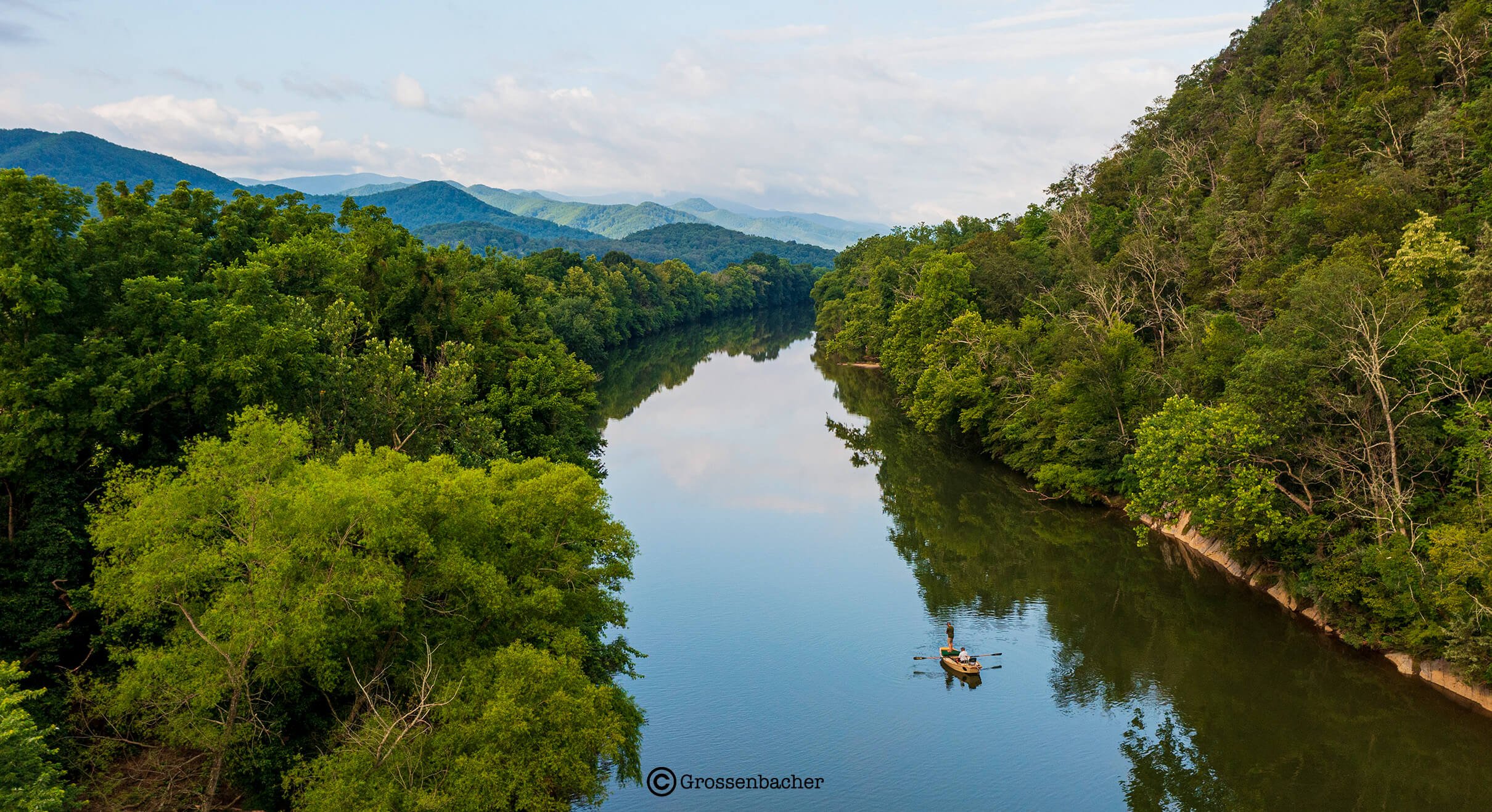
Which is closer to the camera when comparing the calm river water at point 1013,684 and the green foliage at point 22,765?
the green foliage at point 22,765

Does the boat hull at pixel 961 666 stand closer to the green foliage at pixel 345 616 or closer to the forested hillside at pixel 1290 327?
the forested hillside at pixel 1290 327

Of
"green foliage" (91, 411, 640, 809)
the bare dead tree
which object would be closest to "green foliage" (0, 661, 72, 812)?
"green foliage" (91, 411, 640, 809)

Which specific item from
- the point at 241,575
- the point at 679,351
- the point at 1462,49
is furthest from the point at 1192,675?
the point at 679,351

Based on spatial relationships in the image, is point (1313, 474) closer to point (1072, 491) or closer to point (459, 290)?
point (1072, 491)

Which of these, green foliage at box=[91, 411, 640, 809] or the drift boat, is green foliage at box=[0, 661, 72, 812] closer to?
green foliage at box=[91, 411, 640, 809]

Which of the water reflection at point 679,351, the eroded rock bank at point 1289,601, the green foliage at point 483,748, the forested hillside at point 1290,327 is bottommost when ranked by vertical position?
the water reflection at point 679,351

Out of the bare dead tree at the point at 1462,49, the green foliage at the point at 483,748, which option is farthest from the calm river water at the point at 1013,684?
the bare dead tree at the point at 1462,49

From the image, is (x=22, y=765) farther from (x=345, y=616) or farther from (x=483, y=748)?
(x=483, y=748)
